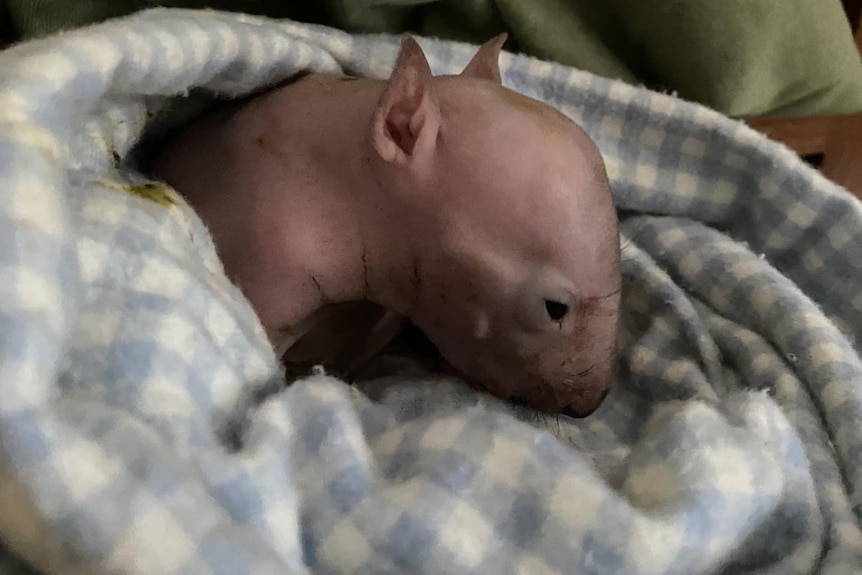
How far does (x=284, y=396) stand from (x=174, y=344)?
0.08 m

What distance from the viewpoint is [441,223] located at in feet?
2.36

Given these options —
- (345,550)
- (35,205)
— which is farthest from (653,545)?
(35,205)

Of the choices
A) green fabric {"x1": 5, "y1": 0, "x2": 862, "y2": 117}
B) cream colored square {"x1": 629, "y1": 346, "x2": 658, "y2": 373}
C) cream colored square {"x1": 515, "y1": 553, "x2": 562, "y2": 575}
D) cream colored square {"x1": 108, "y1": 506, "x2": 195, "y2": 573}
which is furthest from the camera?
green fabric {"x1": 5, "y1": 0, "x2": 862, "y2": 117}

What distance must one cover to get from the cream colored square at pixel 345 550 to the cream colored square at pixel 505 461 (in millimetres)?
92

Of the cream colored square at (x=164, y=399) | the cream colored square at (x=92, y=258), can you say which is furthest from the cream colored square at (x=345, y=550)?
the cream colored square at (x=92, y=258)

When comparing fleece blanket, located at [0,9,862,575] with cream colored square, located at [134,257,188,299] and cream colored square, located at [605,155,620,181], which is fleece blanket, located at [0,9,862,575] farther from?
cream colored square, located at [605,155,620,181]

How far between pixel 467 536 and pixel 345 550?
0.07m

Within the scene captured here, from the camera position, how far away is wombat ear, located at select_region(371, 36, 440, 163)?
693 millimetres

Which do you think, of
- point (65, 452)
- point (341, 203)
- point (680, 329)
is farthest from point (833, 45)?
point (65, 452)

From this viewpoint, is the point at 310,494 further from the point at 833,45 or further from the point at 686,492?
the point at 833,45

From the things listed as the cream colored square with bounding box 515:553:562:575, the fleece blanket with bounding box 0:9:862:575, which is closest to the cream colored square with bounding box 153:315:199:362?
the fleece blanket with bounding box 0:9:862:575

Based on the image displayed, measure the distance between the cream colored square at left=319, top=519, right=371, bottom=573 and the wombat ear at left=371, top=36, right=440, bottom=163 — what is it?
0.32 meters

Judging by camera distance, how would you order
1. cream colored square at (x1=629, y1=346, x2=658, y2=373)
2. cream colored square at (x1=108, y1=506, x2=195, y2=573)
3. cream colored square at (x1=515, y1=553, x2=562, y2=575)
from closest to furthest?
cream colored square at (x1=108, y1=506, x2=195, y2=573), cream colored square at (x1=515, y1=553, x2=562, y2=575), cream colored square at (x1=629, y1=346, x2=658, y2=373)

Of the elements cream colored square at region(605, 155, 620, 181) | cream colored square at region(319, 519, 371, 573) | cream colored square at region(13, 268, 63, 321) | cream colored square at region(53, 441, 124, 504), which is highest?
cream colored square at region(13, 268, 63, 321)
